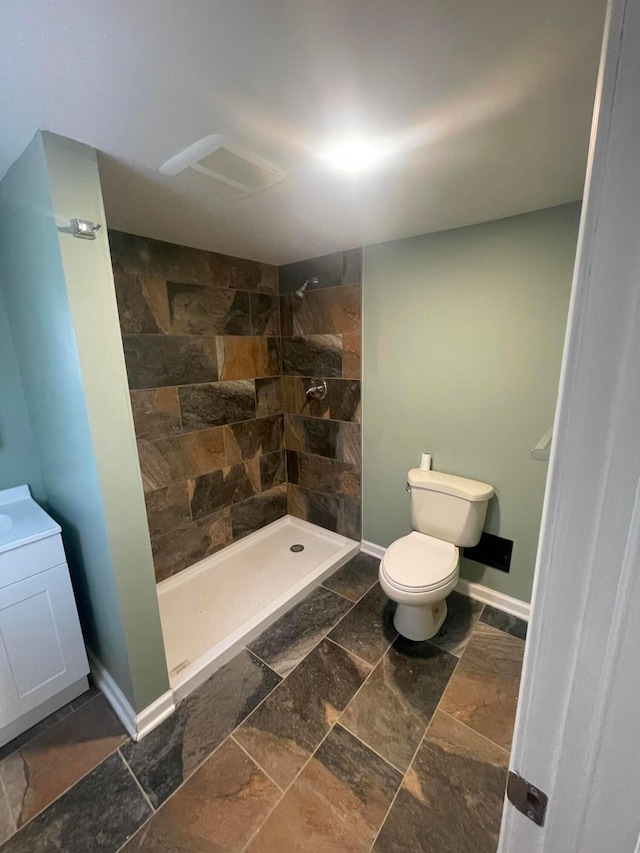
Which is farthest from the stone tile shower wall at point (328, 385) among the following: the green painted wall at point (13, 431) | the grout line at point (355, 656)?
the green painted wall at point (13, 431)

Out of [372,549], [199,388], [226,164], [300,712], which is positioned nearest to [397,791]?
[300,712]

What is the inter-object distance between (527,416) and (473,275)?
2.62 ft

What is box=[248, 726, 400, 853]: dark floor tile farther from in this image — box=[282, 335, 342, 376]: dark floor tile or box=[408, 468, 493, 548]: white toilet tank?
box=[282, 335, 342, 376]: dark floor tile

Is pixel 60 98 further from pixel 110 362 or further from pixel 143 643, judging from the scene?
pixel 143 643

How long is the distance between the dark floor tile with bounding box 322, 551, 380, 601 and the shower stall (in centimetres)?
8

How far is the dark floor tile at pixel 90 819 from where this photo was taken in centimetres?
110

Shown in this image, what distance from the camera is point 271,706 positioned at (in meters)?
1.51

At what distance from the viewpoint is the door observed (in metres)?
0.32

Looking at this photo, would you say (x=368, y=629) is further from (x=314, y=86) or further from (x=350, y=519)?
(x=314, y=86)

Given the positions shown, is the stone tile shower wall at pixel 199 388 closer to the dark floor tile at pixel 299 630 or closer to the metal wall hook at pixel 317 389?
the metal wall hook at pixel 317 389

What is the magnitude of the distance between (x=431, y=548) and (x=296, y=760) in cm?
111

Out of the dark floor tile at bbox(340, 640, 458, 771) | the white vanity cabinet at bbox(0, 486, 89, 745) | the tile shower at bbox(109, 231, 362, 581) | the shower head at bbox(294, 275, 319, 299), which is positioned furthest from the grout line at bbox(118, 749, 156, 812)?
the shower head at bbox(294, 275, 319, 299)

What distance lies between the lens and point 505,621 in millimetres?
1962

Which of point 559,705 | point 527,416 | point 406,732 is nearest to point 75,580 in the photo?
point 406,732
